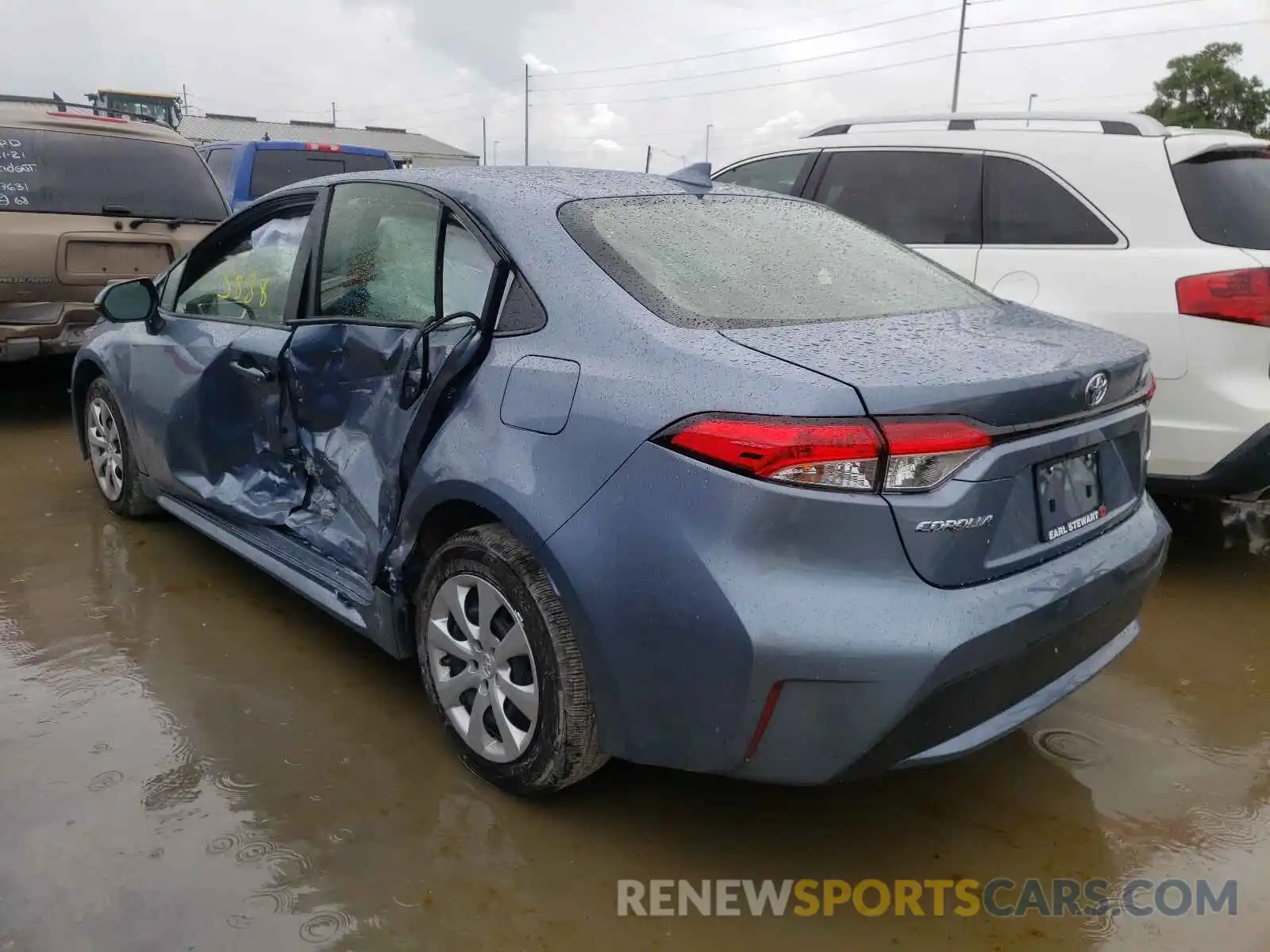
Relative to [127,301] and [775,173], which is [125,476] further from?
[775,173]

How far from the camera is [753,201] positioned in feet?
10.1

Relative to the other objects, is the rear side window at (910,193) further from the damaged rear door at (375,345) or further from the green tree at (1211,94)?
the green tree at (1211,94)

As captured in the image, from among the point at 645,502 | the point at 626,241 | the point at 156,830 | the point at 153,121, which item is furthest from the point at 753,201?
the point at 153,121

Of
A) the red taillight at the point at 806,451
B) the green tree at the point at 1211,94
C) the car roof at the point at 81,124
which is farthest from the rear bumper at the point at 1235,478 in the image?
the green tree at the point at 1211,94

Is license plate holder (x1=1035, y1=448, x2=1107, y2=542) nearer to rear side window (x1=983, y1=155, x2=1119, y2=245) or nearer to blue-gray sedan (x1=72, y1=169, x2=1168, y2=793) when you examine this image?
blue-gray sedan (x1=72, y1=169, x2=1168, y2=793)

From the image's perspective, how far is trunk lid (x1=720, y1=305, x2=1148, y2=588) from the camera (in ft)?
6.53

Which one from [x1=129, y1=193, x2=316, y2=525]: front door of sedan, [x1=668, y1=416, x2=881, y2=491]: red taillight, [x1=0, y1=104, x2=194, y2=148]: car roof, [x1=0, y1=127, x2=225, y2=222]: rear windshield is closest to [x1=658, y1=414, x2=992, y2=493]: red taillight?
[x1=668, y1=416, x2=881, y2=491]: red taillight

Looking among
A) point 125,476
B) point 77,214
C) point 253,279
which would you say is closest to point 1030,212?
point 253,279

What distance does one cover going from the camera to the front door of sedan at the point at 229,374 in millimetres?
3406

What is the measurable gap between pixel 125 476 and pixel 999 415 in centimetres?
385

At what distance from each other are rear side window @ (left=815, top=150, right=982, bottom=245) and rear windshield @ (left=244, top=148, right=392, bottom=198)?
609 cm

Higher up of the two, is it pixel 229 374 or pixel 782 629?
pixel 229 374

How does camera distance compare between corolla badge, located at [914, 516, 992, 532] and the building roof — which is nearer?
corolla badge, located at [914, 516, 992, 532]
